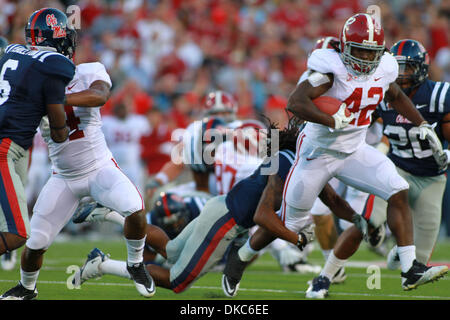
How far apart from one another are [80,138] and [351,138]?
5.50ft

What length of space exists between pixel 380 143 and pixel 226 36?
767 cm

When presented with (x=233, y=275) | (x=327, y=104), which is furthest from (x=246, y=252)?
(x=327, y=104)

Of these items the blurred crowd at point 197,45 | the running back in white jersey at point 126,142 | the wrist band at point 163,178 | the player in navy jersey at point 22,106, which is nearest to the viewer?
the player in navy jersey at point 22,106

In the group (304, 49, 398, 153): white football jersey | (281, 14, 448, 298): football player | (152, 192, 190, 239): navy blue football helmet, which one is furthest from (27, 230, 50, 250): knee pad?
(304, 49, 398, 153): white football jersey

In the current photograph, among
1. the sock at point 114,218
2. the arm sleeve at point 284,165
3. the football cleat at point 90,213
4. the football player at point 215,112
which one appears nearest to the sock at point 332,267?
the arm sleeve at point 284,165

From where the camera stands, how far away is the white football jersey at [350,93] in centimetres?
457

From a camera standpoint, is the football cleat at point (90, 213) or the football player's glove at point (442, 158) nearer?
the football player's glove at point (442, 158)

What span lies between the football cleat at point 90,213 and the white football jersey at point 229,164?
1.53 metres

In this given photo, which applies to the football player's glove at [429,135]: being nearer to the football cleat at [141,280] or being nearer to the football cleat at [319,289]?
the football cleat at [319,289]

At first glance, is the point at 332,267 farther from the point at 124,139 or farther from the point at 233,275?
the point at 124,139

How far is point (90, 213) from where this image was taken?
510 cm

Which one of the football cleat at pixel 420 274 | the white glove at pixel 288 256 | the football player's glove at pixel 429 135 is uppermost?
the football player's glove at pixel 429 135

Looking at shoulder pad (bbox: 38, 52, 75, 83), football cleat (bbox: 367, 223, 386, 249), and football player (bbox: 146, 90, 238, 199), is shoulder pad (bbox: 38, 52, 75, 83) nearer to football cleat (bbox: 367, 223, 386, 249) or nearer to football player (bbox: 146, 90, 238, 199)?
football cleat (bbox: 367, 223, 386, 249)

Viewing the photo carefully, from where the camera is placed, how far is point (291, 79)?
13211 mm
